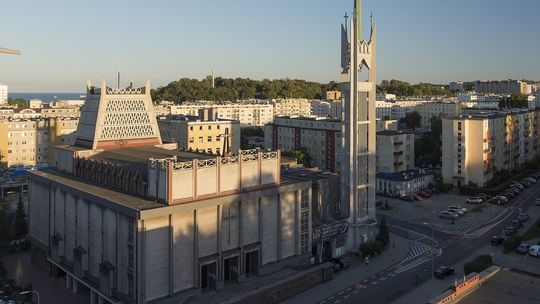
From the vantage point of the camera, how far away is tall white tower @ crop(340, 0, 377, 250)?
39.2m

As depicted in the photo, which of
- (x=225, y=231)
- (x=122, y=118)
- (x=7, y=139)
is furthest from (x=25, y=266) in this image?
(x=7, y=139)

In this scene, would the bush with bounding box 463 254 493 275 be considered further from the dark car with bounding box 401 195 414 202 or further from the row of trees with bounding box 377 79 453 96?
the row of trees with bounding box 377 79 453 96

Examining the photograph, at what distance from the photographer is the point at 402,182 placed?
58688mm

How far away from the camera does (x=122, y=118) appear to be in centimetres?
4169

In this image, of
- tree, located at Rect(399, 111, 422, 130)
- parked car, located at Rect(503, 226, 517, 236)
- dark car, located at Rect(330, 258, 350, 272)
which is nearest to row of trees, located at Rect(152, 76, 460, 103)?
tree, located at Rect(399, 111, 422, 130)

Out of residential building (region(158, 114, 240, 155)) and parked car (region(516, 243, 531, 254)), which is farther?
residential building (region(158, 114, 240, 155))

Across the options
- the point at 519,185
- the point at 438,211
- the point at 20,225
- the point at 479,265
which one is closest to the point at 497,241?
the point at 438,211

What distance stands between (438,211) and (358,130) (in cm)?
1768

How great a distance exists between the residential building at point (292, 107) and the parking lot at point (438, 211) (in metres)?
72.2

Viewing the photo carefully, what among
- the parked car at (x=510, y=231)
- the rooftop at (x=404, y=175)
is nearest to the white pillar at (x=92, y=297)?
the parked car at (x=510, y=231)

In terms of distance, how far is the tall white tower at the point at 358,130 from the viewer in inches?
1545

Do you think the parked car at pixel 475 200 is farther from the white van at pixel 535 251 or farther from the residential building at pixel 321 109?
the residential building at pixel 321 109

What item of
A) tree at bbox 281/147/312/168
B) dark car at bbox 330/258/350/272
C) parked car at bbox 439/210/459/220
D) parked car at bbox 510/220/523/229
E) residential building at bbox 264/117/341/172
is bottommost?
dark car at bbox 330/258/350/272

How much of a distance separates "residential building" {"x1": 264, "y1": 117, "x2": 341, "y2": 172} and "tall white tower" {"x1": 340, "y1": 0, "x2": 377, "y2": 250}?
23922 millimetres
